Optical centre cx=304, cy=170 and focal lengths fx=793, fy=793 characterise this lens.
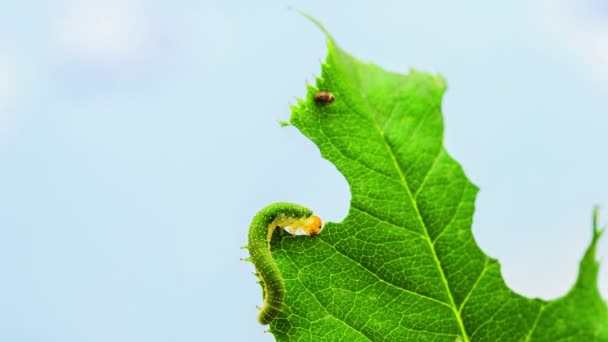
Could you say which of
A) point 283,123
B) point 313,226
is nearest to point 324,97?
point 283,123

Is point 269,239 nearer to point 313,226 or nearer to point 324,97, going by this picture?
point 313,226

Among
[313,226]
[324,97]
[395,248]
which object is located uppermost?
[324,97]

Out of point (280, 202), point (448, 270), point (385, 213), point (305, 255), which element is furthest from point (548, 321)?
point (280, 202)

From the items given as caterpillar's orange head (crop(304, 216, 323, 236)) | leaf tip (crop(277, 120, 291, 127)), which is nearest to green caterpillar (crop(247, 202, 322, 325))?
caterpillar's orange head (crop(304, 216, 323, 236))

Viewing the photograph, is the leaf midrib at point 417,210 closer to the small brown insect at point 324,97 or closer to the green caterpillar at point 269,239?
the small brown insect at point 324,97

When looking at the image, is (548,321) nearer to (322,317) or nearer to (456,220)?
(456,220)
